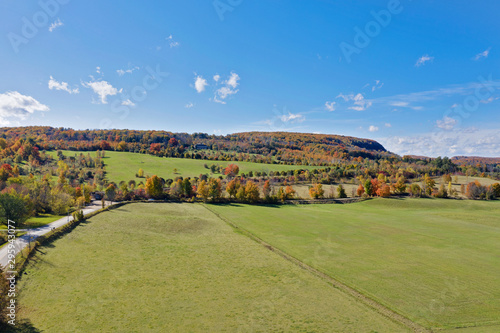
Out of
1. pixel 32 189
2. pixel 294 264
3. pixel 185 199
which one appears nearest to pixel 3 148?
pixel 32 189

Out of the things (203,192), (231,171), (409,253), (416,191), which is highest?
(231,171)

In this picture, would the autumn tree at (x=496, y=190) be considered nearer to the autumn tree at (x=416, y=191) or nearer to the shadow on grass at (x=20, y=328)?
the autumn tree at (x=416, y=191)

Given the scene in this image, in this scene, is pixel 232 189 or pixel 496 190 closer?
pixel 232 189

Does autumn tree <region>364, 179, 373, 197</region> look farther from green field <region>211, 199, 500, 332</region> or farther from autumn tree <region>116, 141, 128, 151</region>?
autumn tree <region>116, 141, 128, 151</region>

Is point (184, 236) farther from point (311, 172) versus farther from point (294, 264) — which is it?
point (311, 172)

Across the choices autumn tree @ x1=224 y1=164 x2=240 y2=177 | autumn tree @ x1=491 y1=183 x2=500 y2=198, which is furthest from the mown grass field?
autumn tree @ x1=491 y1=183 x2=500 y2=198

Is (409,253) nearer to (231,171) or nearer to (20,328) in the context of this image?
(20,328)

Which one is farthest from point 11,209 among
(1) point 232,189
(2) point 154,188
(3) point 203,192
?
(1) point 232,189
